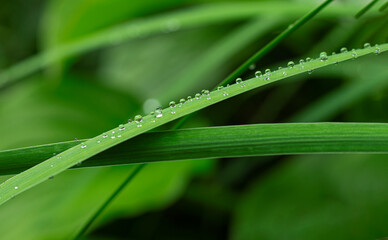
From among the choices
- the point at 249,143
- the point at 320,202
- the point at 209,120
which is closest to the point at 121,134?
the point at 249,143

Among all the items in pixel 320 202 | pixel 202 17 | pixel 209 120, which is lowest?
pixel 320 202

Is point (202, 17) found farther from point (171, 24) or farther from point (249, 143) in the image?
point (249, 143)

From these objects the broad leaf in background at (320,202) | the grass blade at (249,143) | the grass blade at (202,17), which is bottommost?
the broad leaf in background at (320,202)

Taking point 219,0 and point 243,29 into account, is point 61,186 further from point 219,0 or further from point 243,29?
point 219,0

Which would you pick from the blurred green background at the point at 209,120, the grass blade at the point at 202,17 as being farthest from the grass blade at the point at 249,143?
the grass blade at the point at 202,17

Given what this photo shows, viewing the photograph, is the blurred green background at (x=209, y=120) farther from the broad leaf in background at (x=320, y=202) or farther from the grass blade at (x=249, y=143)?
the grass blade at (x=249, y=143)

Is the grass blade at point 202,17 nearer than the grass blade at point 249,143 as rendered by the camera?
No

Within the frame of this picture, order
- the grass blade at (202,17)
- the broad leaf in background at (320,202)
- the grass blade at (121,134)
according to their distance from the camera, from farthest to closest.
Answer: the grass blade at (202,17), the broad leaf in background at (320,202), the grass blade at (121,134)
